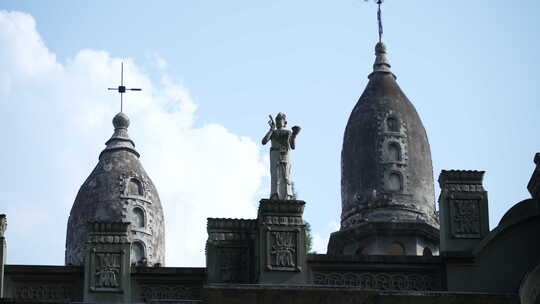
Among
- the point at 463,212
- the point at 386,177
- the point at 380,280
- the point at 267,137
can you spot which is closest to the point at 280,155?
the point at 267,137

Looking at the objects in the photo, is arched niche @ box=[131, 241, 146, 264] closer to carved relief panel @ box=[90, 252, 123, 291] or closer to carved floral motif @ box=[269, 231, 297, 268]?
carved relief panel @ box=[90, 252, 123, 291]

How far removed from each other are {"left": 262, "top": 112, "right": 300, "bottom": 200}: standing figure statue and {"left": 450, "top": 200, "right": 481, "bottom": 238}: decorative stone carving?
338 cm

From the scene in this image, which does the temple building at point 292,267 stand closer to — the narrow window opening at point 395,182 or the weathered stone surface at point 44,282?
the weathered stone surface at point 44,282

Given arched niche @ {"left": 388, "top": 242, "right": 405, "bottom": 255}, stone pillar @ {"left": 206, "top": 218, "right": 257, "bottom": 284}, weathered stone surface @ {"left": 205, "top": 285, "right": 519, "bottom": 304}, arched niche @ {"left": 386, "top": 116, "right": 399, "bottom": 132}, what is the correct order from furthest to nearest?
arched niche @ {"left": 386, "top": 116, "right": 399, "bottom": 132} → arched niche @ {"left": 388, "top": 242, "right": 405, "bottom": 255} → stone pillar @ {"left": 206, "top": 218, "right": 257, "bottom": 284} → weathered stone surface @ {"left": 205, "top": 285, "right": 519, "bottom": 304}

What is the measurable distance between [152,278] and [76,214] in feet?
28.8

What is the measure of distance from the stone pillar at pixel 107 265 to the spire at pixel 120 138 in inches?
361

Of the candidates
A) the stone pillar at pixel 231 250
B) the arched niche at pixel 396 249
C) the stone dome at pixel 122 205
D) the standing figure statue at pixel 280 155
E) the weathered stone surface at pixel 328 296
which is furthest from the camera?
the stone dome at pixel 122 205

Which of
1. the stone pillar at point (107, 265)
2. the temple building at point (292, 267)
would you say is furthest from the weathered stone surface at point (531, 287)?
the stone pillar at point (107, 265)

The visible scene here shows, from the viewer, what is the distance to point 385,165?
4922cm

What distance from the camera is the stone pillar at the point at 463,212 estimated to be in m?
42.2

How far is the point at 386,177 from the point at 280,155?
23.8 feet

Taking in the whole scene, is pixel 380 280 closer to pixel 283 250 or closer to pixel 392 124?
pixel 283 250

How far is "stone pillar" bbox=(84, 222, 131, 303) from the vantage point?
40.8 metres

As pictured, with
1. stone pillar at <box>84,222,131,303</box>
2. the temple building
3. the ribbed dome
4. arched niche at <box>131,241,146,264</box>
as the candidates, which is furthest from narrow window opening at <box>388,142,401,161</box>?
stone pillar at <box>84,222,131,303</box>
